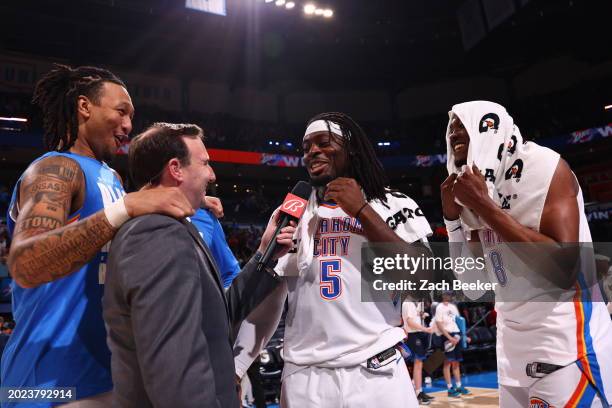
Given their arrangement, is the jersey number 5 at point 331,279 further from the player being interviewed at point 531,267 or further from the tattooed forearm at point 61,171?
the tattooed forearm at point 61,171

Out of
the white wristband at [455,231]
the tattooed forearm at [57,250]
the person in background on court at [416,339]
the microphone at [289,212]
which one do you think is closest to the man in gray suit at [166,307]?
the tattooed forearm at [57,250]

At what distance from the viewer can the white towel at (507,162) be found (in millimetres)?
2131

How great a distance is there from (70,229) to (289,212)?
92cm

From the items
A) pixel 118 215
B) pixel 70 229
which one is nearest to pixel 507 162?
pixel 118 215

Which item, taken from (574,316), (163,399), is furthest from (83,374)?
(574,316)

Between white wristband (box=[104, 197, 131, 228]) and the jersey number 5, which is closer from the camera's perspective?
white wristband (box=[104, 197, 131, 228])

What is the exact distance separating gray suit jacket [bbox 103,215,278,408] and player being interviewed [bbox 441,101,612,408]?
1199mm

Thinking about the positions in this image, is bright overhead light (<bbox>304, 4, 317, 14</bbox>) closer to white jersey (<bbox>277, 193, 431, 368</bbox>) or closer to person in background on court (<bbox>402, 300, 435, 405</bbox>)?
person in background on court (<bbox>402, 300, 435, 405</bbox>)

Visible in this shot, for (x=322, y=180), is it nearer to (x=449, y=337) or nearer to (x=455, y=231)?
(x=455, y=231)

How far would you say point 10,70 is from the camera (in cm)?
1944

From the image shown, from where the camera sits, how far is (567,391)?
196 cm

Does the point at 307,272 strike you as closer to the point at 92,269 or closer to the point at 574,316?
the point at 92,269

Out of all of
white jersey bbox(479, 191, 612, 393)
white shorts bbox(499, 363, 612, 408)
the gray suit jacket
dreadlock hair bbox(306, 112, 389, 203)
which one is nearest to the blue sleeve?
dreadlock hair bbox(306, 112, 389, 203)

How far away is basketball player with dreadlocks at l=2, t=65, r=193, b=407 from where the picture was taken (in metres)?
1.71
